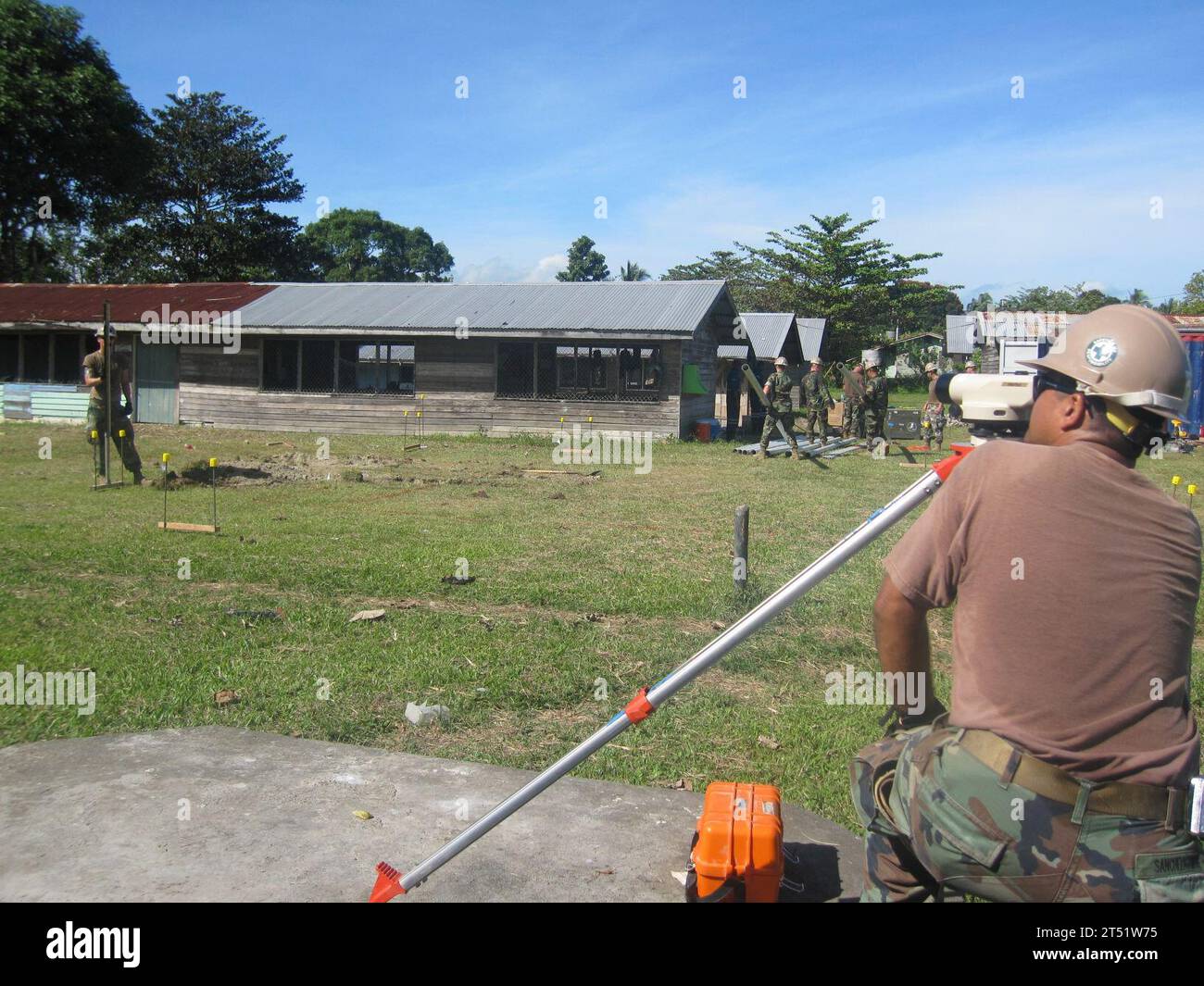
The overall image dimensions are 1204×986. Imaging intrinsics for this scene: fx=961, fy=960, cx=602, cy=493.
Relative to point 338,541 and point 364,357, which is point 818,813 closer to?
point 338,541

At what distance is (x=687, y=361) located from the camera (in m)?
22.6

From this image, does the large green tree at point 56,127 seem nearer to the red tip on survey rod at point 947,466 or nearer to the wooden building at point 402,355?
the wooden building at point 402,355

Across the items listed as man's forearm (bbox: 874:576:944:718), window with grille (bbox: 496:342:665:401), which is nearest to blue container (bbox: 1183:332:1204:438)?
window with grille (bbox: 496:342:665:401)

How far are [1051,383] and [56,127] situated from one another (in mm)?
42712

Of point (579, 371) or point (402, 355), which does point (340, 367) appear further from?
point (579, 371)

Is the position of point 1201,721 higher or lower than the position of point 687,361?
lower

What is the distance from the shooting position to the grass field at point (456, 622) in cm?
500

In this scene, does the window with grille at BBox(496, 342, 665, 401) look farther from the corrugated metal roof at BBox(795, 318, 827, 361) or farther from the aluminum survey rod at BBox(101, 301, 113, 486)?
the corrugated metal roof at BBox(795, 318, 827, 361)

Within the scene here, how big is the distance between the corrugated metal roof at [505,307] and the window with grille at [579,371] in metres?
0.69

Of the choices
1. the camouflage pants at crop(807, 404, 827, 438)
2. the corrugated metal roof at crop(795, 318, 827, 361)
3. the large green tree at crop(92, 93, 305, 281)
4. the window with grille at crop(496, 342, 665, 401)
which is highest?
the large green tree at crop(92, 93, 305, 281)

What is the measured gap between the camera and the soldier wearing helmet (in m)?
1.99

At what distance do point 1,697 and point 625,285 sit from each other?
21185mm

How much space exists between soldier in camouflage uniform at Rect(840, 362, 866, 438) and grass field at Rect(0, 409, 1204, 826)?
387 inches
